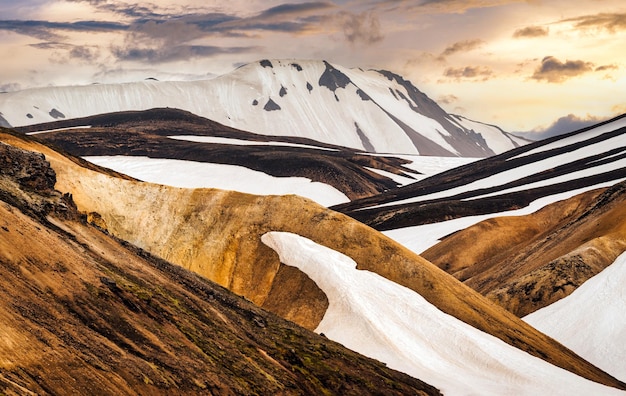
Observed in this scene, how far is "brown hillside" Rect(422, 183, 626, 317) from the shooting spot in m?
88.5

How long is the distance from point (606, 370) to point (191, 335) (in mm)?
45337

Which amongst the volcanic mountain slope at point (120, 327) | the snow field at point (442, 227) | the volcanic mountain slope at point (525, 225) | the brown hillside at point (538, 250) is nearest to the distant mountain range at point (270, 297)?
the volcanic mountain slope at point (120, 327)

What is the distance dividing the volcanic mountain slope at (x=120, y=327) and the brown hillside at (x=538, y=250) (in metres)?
37.8

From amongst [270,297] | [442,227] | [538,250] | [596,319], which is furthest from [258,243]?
[442,227]

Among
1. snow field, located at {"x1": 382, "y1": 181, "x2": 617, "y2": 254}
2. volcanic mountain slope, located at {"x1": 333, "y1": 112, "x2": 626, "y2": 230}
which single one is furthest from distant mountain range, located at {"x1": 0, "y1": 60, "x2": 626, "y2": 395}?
volcanic mountain slope, located at {"x1": 333, "y1": 112, "x2": 626, "y2": 230}

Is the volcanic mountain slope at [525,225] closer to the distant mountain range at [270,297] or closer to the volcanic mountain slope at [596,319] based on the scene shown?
the distant mountain range at [270,297]

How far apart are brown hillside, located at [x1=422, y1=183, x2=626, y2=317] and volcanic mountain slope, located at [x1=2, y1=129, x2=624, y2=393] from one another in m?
15.4

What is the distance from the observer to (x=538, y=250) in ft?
339

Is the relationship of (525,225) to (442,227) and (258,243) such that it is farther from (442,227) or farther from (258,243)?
(258,243)

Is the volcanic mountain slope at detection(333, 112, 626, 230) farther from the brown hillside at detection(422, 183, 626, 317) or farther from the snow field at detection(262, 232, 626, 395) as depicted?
the snow field at detection(262, 232, 626, 395)

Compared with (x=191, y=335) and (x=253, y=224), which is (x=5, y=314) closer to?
(x=191, y=335)

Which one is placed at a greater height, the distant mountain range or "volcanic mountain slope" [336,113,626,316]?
"volcanic mountain slope" [336,113,626,316]

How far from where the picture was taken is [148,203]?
75562 millimetres

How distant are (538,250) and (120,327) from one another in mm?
74356
